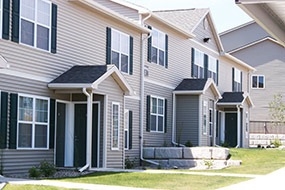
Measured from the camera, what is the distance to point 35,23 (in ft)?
56.3

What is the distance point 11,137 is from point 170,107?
13205 mm

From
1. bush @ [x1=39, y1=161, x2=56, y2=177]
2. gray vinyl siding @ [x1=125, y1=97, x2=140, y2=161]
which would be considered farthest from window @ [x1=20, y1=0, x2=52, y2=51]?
gray vinyl siding @ [x1=125, y1=97, x2=140, y2=161]

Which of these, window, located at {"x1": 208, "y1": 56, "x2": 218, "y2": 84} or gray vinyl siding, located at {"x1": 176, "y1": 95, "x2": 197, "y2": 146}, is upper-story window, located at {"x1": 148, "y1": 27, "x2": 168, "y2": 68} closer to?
gray vinyl siding, located at {"x1": 176, "y1": 95, "x2": 197, "y2": 146}

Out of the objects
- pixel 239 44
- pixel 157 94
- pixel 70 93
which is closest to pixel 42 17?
pixel 70 93

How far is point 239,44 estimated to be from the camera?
5341 cm

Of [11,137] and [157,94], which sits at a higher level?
[157,94]

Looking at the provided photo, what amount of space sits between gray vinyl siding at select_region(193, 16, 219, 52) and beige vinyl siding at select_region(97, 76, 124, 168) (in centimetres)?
1156

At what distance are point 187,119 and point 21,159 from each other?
13263 millimetres

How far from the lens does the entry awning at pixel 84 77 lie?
1803cm

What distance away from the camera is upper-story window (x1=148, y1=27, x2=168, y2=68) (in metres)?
25.9

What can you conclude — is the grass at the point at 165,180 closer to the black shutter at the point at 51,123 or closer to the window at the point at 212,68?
the black shutter at the point at 51,123

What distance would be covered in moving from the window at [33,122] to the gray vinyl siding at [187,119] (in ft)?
37.9

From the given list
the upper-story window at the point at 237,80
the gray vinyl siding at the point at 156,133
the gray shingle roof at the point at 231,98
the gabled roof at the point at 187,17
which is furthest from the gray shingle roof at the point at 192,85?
the upper-story window at the point at 237,80

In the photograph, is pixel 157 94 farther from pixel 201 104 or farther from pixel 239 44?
pixel 239 44
